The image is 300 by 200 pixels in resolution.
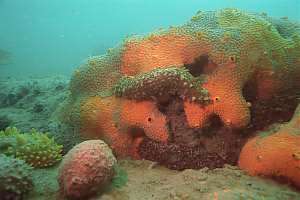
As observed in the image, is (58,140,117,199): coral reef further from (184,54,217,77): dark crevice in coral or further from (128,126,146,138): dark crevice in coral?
(184,54,217,77): dark crevice in coral

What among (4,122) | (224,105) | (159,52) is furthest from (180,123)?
(4,122)

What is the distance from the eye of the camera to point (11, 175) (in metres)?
3.20

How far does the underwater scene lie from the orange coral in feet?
0.04

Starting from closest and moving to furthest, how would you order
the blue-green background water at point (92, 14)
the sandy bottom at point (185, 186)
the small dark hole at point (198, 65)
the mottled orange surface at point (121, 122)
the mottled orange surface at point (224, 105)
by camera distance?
the sandy bottom at point (185, 186)
the mottled orange surface at point (224, 105)
the mottled orange surface at point (121, 122)
the small dark hole at point (198, 65)
the blue-green background water at point (92, 14)

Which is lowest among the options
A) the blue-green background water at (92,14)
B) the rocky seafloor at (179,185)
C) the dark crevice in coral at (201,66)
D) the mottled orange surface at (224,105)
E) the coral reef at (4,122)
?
the rocky seafloor at (179,185)

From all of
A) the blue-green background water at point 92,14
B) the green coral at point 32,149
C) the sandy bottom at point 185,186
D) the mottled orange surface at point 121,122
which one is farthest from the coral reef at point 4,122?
the blue-green background water at point 92,14

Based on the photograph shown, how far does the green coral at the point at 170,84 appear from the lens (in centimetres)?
374

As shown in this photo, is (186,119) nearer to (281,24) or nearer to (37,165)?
(37,165)

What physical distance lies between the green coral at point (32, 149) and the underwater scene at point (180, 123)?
0.05 ft

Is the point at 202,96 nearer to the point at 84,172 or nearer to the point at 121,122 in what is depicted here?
the point at 121,122

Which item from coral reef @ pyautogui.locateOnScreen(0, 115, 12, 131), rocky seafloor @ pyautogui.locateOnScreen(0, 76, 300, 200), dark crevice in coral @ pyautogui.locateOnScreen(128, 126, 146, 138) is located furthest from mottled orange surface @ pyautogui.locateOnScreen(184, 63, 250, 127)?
coral reef @ pyautogui.locateOnScreen(0, 115, 12, 131)

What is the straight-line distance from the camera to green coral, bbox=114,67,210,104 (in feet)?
12.3

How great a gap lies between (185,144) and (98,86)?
5.31ft

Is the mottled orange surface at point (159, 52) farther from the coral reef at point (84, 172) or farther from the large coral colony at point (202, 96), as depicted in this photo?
the coral reef at point (84, 172)
